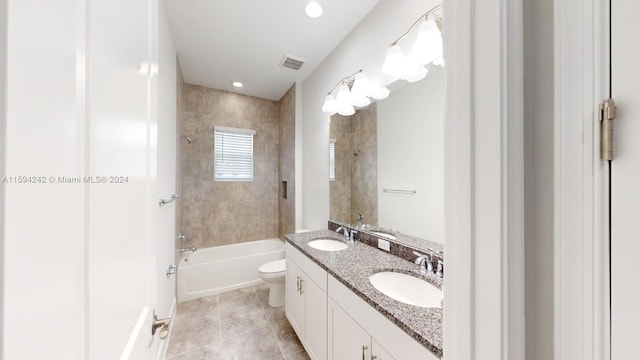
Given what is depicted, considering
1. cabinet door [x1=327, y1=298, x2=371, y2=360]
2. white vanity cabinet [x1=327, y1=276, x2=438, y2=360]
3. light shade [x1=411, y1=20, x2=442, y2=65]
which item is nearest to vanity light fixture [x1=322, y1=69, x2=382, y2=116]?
light shade [x1=411, y1=20, x2=442, y2=65]

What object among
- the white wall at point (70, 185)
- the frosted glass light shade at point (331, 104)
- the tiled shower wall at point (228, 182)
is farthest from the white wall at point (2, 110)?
the tiled shower wall at point (228, 182)

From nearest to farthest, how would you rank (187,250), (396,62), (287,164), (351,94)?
(396,62), (351,94), (187,250), (287,164)

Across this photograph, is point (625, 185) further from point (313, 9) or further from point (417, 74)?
point (313, 9)

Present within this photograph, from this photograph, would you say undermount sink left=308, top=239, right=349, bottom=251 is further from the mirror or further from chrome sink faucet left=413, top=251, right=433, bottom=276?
chrome sink faucet left=413, top=251, right=433, bottom=276

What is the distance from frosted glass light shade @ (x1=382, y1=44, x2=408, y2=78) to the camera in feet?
4.73

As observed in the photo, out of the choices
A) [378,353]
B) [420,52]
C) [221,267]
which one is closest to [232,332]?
[221,267]

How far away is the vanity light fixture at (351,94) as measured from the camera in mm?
1801

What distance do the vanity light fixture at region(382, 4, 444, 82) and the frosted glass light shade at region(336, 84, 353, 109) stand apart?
0.52 m

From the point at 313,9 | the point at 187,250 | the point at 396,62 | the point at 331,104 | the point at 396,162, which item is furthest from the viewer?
the point at 187,250

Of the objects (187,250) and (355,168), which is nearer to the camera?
(355,168)

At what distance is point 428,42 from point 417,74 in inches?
7.2

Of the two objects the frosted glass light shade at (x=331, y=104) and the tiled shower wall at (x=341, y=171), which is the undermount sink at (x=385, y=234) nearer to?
the tiled shower wall at (x=341, y=171)

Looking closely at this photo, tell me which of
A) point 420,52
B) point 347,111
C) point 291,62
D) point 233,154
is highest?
point 291,62

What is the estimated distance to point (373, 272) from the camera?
128 cm
